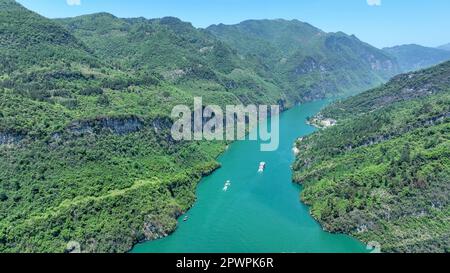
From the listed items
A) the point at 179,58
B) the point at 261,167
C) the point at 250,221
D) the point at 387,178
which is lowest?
the point at 250,221

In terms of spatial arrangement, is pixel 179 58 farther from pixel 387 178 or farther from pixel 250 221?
pixel 387 178

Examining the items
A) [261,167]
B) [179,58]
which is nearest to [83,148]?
[261,167]

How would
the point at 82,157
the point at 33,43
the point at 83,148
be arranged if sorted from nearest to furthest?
the point at 82,157 < the point at 83,148 < the point at 33,43

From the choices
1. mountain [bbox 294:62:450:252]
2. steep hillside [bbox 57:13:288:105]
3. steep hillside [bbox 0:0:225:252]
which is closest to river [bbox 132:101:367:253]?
mountain [bbox 294:62:450:252]

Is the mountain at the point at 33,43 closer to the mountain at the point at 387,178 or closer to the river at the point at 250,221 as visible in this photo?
the river at the point at 250,221

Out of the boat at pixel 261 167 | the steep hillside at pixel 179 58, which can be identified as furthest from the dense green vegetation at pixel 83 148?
the boat at pixel 261 167

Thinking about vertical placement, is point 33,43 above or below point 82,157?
above

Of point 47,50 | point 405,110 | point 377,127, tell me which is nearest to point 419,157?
point 377,127

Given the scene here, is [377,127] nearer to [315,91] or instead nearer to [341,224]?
[341,224]

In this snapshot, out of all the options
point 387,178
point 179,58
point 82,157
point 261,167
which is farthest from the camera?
point 179,58
